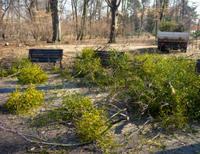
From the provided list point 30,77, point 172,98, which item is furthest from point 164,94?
point 30,77

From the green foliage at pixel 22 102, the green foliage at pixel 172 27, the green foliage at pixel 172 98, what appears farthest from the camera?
the green foliage at pixel 172 27

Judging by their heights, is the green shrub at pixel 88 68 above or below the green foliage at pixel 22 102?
above

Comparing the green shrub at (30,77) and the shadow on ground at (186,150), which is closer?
the shadow on ground at (186,150)

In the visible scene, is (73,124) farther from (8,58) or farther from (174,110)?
(8,58)

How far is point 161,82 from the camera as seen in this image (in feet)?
13.5

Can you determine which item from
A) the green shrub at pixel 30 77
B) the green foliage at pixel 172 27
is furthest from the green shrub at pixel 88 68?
the green foliage at pixel 172 27

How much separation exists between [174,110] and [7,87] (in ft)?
15.6

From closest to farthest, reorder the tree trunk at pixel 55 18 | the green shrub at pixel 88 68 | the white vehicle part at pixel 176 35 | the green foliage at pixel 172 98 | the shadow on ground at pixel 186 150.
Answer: the shadow on ground at pixel 186 150
the green foliage at pixel 172 98
the green shrub at pixel 88 68
the white vehicle part at pixel 176 35
the tree trunk at pixel 55 18

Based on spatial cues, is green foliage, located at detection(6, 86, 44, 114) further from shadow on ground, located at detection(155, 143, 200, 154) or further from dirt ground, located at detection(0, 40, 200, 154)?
shadow on ground, located at detection(155, 143, 200, 154)

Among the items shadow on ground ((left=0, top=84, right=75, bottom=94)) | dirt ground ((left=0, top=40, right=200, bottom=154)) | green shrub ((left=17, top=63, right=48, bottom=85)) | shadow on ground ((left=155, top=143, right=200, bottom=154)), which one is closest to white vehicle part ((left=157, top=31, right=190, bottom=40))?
shadow on ground ((left=0, top=84, right=75, bottom=94))

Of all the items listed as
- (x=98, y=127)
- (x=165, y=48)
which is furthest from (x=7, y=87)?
(x=165, y=48)

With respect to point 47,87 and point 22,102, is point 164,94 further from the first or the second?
point 47,87

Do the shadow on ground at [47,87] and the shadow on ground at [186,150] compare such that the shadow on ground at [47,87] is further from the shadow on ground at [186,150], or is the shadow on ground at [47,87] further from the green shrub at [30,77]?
the shadow on ground at [186,150]

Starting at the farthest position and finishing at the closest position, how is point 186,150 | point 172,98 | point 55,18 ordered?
point 55,18, point 172,98, point 186,150
